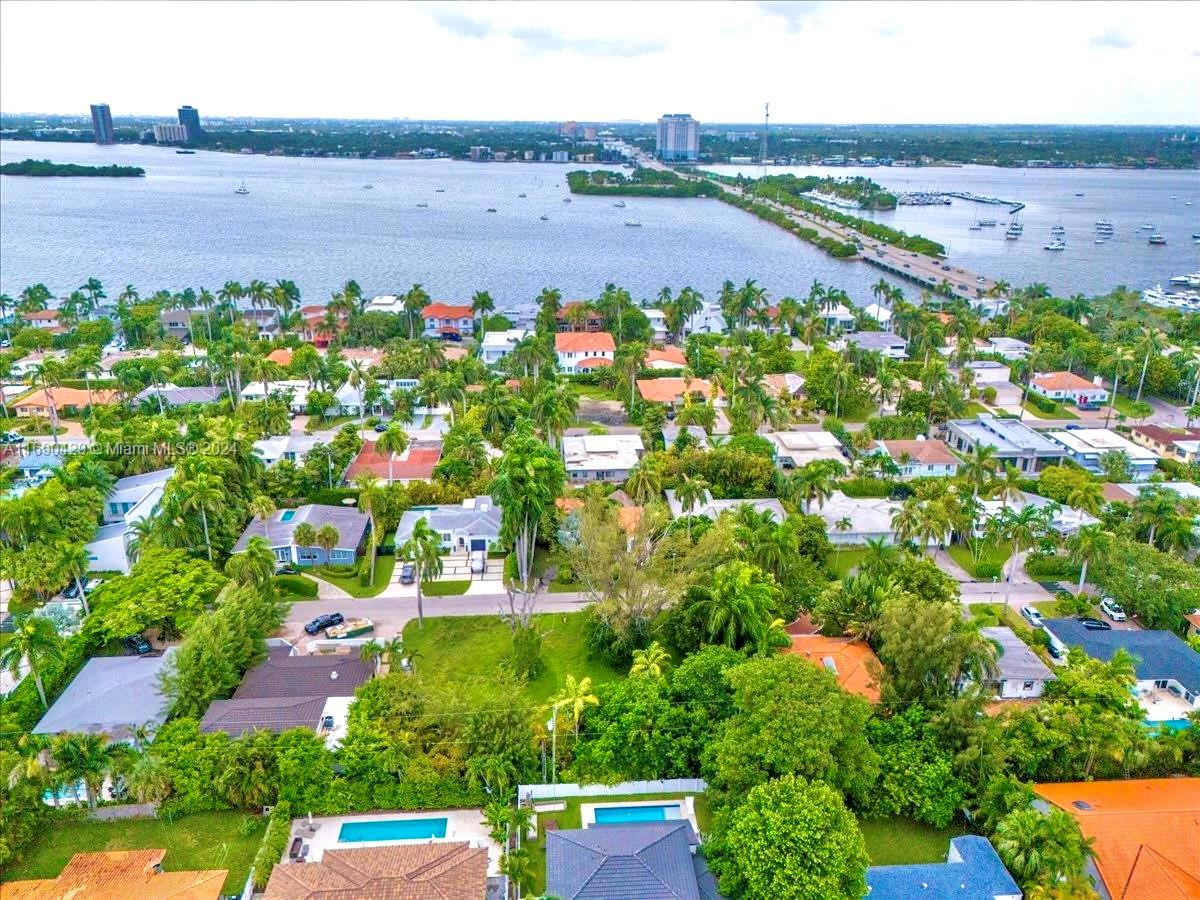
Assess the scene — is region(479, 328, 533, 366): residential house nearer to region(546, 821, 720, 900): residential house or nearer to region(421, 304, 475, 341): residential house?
region(421, 304, 475, 341): residential house

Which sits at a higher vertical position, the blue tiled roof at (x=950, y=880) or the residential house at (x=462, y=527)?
the residential house at (x=462, y=527)

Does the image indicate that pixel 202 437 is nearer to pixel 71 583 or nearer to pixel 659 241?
pixel 71 583

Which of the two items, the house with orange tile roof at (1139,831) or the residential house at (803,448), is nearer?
the house with orange tile roof at (1139,831)

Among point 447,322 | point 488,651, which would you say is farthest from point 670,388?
point 488,651

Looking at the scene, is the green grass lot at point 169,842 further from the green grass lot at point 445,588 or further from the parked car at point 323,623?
the green grass lot at point 445,588

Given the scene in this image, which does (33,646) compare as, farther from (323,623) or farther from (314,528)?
(314,528)

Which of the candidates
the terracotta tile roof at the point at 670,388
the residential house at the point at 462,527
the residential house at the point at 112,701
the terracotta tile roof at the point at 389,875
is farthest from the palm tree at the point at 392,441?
the terracotta tile roof at the point at 389,875

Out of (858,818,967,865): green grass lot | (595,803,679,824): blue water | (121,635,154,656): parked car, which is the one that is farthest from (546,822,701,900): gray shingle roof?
(121,635,154,656): parked car
